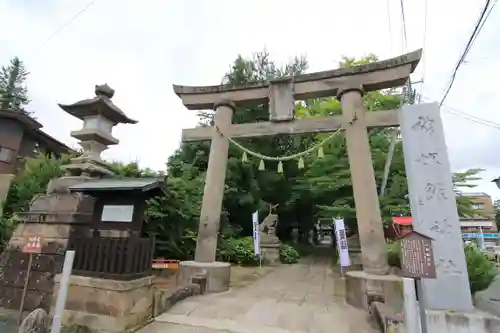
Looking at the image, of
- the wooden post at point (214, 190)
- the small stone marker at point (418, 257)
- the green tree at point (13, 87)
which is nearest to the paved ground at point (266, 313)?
the wooden post at point (214, 190)

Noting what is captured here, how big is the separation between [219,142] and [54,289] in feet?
18.0

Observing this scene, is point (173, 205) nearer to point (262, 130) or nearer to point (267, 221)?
point (262, 130)

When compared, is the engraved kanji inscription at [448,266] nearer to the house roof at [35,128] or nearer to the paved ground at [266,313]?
the paved ground at [266,313]

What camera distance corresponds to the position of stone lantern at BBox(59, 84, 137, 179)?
6.61 m

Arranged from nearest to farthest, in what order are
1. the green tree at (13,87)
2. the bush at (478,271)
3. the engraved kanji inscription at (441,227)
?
the engraved kanji inscription at (441,227) → the bush at (478,271) → the green tree at (13,87)

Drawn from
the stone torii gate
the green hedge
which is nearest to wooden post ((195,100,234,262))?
the stone torii gate

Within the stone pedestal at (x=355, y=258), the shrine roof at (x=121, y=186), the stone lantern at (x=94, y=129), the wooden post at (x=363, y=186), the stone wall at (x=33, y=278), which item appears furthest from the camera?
the stone pedestal at (x=355, y=258)

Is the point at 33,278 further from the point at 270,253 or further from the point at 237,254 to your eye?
the point at 270,253

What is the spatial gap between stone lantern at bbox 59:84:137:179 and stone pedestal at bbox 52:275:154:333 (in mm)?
2632

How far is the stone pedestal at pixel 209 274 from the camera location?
7.35 meters

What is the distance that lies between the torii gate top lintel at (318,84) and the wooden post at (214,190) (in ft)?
1.61

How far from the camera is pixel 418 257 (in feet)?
11.4

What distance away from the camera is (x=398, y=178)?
11547 millimetres

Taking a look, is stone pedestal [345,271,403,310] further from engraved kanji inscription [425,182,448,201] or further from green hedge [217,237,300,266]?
green hedge [217,237,300,266]
